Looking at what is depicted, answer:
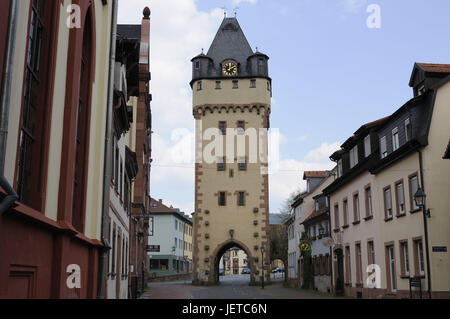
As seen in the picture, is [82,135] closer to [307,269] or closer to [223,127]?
[307,269]

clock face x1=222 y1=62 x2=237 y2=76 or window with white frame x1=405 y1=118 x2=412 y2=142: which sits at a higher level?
clock face x1=222 y1=62 x2=237 y2=76

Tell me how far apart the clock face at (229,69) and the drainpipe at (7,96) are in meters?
54.4

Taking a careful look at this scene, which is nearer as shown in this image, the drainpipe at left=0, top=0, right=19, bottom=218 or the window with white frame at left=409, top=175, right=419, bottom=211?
the drainpipe at left=0, top=0, right=19, bottom=218

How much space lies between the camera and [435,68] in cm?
2448

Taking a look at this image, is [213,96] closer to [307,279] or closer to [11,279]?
[307,279]

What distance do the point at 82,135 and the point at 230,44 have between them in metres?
52.6

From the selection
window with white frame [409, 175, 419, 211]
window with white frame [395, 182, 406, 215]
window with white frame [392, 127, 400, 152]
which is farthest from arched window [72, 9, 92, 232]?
window with white frame [392, 127, 400, 152]

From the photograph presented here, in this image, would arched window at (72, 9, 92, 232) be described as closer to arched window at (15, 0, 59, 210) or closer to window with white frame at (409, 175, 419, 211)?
arched window at (15, 0, 59, 210)

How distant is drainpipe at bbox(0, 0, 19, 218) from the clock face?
54410 millimetres

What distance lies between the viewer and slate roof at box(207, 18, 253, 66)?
60.8m

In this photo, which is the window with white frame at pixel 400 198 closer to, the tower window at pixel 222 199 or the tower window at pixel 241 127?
the tower window at pixel 222 199

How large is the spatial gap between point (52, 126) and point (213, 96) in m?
50.7

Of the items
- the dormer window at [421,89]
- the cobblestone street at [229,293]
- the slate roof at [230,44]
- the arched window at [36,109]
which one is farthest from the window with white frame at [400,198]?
the slate roof at [230,44]
